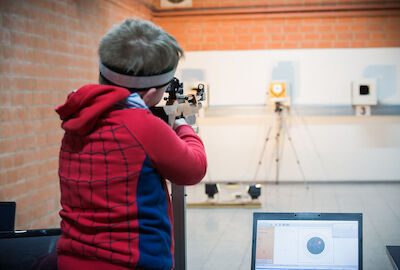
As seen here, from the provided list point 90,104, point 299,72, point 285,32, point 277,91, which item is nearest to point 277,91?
point 277,91

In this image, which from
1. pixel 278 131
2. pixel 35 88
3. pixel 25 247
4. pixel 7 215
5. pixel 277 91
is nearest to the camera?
pixel 25 247

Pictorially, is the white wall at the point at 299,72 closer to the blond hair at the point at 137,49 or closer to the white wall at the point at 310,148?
the white wall at the point at 310,148

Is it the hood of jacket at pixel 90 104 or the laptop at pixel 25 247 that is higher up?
the hood of jacket at pixel 90 104

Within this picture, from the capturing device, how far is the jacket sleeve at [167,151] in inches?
38.7

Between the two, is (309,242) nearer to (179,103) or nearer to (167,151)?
(179,103)

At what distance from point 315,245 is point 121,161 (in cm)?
85

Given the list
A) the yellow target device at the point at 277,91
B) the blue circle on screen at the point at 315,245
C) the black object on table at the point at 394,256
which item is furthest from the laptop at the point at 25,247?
the yellow target device at the point at 277,91

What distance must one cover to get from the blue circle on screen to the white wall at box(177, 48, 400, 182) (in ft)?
13.6

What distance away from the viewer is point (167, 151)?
992 mm

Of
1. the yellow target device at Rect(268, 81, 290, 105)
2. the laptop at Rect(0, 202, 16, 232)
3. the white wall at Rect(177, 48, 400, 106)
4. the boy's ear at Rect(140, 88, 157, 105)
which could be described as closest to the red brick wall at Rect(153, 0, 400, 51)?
the white wall at Rect(177, 48, 400, 106)

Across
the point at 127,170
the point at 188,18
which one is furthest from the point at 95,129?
the point at 188,18

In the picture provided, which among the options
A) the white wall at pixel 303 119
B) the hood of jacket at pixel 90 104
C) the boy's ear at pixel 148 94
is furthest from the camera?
the white wall at pixel 303 119

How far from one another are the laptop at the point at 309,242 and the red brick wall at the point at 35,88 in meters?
1.98

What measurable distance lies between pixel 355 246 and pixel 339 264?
3.1 inches
